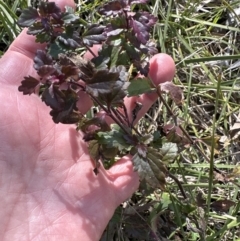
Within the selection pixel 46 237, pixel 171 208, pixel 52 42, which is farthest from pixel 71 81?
pixel 171 208

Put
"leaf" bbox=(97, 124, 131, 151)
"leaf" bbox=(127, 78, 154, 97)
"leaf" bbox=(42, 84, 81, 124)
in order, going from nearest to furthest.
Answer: "leaf" bbox=(42, 84, 81, 124) < "leaf" bbox=(97, 124, 131, 151) < "leaf" bbox=(127, 78, 154, 97)

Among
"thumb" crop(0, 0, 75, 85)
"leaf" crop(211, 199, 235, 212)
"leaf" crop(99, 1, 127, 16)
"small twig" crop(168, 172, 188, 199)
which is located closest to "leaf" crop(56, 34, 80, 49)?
"leaf" crop(99, 1, 127, 16)

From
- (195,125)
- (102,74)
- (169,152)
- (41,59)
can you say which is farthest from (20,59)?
(195,125)

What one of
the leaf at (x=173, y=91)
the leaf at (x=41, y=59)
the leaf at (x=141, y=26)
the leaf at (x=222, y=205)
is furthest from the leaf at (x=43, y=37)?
the leaf at (x=222, y=205)

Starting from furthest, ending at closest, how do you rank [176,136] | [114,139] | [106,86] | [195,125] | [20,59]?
[195,125]
[20,59]
[176,136]
[114,139]
[106,86]

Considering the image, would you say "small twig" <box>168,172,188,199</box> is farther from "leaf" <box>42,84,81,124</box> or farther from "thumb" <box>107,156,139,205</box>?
"leaf" <box>42,84,81,124</box>

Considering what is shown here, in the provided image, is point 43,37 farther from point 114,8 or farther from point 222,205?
point 222,205
